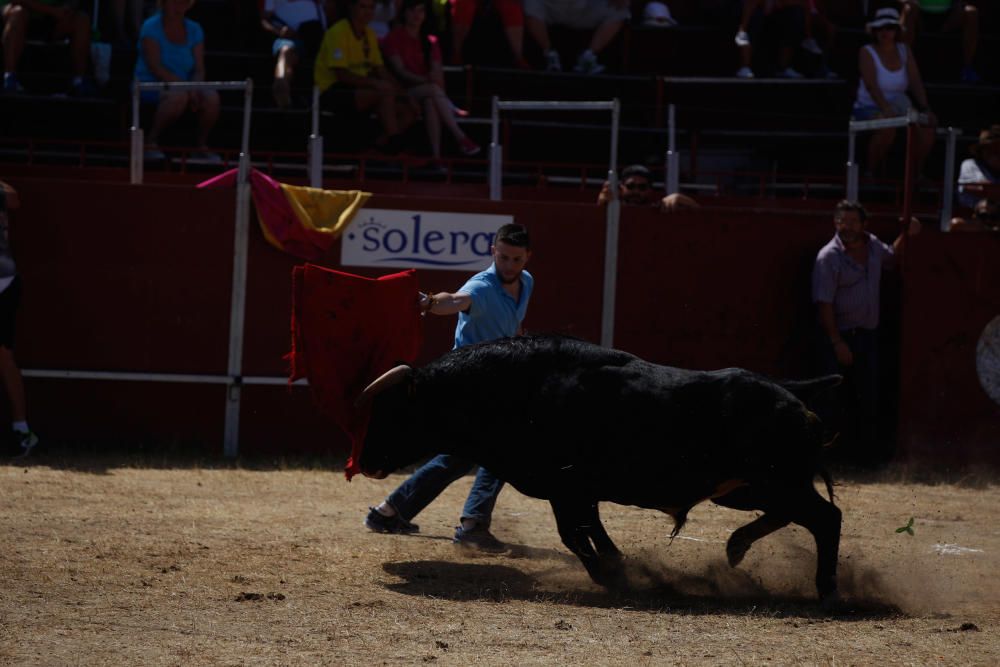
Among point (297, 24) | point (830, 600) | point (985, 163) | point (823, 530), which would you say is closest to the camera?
point (830, 600)

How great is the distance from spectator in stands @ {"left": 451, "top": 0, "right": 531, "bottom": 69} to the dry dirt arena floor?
607cm

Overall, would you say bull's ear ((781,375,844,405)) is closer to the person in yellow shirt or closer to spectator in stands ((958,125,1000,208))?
spectator in stands ((958,125,1000,208))

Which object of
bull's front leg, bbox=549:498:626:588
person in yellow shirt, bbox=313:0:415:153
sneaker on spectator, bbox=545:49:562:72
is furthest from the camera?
sneaker on spectator, bbox=545:49:562:72

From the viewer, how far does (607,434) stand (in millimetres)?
6559

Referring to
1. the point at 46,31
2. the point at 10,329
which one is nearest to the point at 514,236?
the point at 10,329

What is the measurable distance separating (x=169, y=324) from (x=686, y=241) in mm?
4153

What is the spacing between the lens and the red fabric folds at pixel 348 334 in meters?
6.94

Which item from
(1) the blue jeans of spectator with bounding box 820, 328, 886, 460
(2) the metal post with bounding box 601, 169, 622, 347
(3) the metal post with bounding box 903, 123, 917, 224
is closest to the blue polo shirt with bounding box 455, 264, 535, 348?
(2) the metal post with bounding box 601, 169, 622, 347

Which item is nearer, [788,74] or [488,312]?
[488,312]

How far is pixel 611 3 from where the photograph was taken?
1481cm

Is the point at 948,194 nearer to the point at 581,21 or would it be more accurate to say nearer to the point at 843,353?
the point at 843,353

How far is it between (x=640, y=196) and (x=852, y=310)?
6.28ft

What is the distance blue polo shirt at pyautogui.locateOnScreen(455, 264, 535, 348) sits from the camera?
7305mm

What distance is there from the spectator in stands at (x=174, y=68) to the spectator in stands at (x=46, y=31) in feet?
2.11
